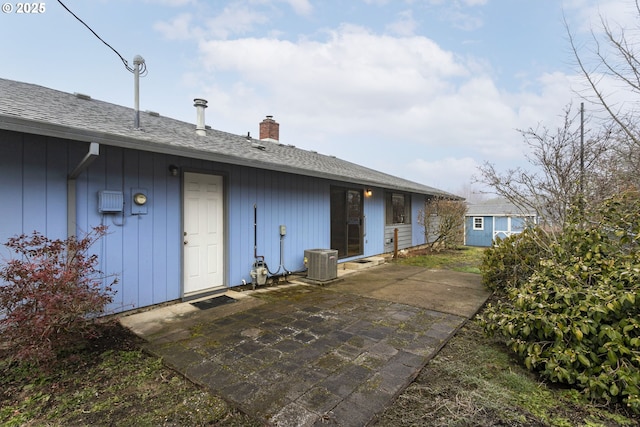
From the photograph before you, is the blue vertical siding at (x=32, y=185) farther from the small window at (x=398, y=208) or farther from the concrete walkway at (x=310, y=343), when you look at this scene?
the small window at (x=398, y=208)

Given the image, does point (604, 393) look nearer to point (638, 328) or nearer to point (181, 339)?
point (638, 328)

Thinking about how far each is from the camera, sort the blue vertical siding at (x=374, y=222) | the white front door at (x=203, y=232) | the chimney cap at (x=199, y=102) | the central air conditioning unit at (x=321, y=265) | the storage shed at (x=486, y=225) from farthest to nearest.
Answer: the storage shed at (x=486, y=225), the blue vertical siding at (x=374, y=222), the central air conditioning unit at (x=321, y=265), the chimney cap at (x=199, y=102), the white front door at (x=203, y=232)

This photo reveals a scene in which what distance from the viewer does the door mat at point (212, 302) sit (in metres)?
4.30

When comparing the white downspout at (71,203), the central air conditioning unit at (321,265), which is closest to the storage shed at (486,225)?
the central air conditioning unit at (321,265)

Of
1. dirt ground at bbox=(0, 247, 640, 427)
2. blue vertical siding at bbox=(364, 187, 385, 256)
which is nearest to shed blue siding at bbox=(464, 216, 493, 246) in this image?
blue vertical siding at bbox=(364, 187, 385, 256)

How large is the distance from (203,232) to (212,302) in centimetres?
113

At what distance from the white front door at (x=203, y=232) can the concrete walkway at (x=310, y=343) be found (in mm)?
450

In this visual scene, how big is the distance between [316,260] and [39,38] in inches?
265

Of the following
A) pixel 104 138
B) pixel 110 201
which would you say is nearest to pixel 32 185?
pixel 110 201

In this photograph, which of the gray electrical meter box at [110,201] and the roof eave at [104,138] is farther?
the gray electrical meter box at [110,201]

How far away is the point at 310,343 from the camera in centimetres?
306

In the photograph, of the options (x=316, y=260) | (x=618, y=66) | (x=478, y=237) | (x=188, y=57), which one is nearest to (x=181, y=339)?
(x=316, y=260)

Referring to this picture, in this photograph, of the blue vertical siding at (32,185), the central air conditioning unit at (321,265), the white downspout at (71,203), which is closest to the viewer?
the blue vertical siding at (32,185)

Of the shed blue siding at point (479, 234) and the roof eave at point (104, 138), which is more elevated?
the roof eave at point (104, 138)
